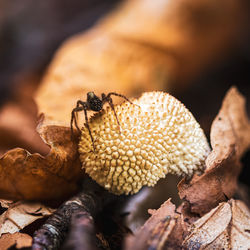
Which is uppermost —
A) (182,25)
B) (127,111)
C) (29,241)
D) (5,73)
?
(5,73)

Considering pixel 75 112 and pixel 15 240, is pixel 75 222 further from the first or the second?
pixel 75 112

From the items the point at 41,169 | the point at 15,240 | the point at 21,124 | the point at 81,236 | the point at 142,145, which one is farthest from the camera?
the point at 21,124

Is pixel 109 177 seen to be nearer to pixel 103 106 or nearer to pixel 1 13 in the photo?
pixel 103 106

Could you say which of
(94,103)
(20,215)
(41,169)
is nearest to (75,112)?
(94,103)

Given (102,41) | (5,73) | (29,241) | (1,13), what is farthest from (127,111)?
(1,13)

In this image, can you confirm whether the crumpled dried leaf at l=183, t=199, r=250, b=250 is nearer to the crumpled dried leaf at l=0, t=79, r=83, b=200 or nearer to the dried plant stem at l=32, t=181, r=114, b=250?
the dried plant stem at l=32, t=181, r=114, b=250
